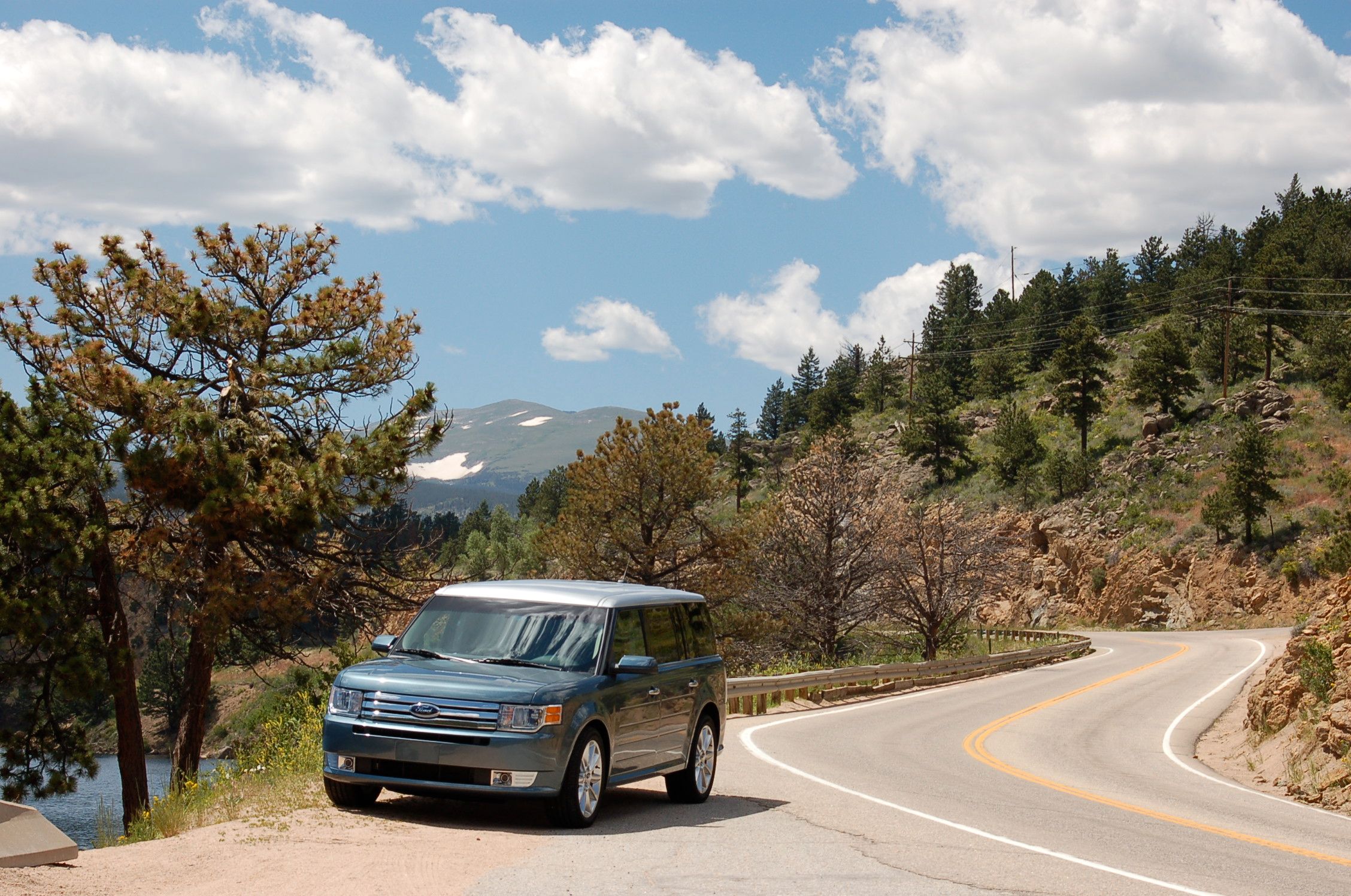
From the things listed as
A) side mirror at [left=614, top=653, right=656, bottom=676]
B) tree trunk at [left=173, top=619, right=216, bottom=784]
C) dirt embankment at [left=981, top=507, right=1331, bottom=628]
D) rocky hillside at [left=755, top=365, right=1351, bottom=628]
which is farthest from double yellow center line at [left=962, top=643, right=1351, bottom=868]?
rocky hillside at [left=755, top=365, right=1351, bottom=628]

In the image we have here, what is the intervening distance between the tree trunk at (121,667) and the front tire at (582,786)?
45.7 ft

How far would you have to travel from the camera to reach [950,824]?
10461mm

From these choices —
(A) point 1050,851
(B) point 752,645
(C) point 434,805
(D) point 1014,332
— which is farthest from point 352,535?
(D) point 1014,332

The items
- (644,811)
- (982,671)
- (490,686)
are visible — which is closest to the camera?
(490,686)

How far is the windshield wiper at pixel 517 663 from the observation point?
920 centimetres

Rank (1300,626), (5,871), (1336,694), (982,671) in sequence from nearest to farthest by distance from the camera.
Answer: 1. (5,871)
2. (1336,694)
3. (1300,626)
4. (982,671)

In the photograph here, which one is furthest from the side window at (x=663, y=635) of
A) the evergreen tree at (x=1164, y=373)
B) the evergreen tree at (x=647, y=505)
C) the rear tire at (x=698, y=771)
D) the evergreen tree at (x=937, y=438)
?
the evergreen tree at (x=937, y=438)

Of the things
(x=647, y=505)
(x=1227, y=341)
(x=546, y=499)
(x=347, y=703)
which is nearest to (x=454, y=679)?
(x=347, y=703)

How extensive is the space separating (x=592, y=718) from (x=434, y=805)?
5.64 feet

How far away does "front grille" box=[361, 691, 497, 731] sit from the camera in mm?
8398

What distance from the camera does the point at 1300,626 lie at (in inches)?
779

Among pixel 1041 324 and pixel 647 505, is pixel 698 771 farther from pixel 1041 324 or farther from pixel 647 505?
pixel 1041 324

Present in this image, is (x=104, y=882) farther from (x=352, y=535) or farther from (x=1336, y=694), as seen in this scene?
(x=352, y=535)

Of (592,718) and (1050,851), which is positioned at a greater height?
(592,718)
